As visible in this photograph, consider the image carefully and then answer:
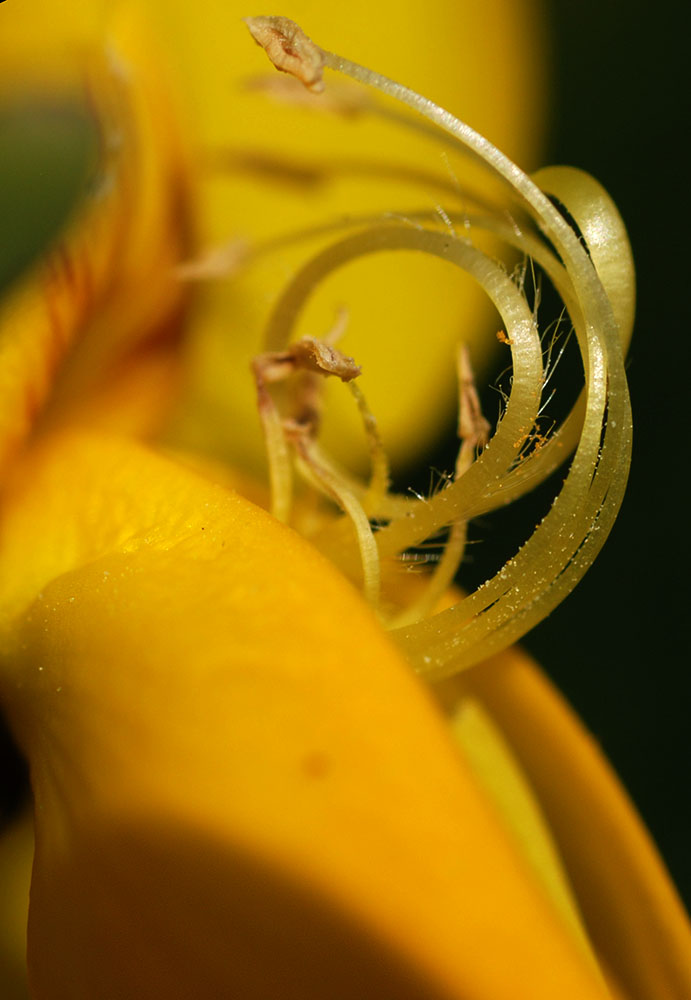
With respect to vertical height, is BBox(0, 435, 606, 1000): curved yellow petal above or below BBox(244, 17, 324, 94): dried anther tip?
below

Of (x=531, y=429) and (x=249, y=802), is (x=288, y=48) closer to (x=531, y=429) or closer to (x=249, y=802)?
(x=531, y=429)

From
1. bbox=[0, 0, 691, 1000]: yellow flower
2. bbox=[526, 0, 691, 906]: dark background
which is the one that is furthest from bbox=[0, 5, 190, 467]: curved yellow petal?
bbox=[526, 0, 691, 906]: dark background

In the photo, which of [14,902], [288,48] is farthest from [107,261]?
[14,902]

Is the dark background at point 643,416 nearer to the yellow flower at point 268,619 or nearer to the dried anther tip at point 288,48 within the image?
the yellow flower at point 268,619

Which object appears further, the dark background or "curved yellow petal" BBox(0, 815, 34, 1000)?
the dark background

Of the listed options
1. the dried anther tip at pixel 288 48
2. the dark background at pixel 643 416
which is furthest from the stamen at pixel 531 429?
the dark background at pixel 643 416

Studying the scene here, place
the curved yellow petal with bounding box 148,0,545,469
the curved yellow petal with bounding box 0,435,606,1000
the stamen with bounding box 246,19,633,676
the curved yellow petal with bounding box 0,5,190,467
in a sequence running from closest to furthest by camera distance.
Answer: the curved yellow petal with bounding box 0,435,606,1000, the stamen with bounding box 246,19,633,676, the curved yellow petal with bounding box 0,5,190,467, the curved yellow petal with bounding box 148,0,545,469

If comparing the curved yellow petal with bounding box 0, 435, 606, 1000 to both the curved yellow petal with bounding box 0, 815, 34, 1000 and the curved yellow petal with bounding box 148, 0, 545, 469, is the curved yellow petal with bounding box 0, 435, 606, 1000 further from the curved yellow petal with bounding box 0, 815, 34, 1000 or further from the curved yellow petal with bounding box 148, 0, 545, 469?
the curved yellow petal with bounding box 148, 0, 545, 469

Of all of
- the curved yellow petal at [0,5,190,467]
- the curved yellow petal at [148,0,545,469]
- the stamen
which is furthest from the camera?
the curved yellow petal at [148,0,545,469]

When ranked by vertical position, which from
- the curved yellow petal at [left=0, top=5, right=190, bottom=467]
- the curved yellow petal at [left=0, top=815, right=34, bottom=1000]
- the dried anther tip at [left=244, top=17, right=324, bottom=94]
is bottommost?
the curved yellow petal at [left=0, top=815, right=34, bottom=1000]
